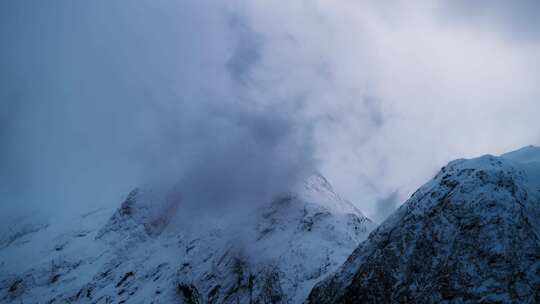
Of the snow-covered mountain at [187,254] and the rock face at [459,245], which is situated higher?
the snow-covered mountain at [187,254]

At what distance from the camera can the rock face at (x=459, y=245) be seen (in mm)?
12391

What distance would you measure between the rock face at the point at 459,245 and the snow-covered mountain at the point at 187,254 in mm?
5590

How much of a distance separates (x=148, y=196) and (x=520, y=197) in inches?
1618

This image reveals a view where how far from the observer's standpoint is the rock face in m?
12.4

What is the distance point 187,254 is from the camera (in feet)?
103

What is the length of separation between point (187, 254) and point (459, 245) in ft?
78.1

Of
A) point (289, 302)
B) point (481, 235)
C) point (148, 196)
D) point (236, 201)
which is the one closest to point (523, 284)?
point (481, 235)

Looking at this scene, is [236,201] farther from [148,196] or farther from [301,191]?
[148,196]

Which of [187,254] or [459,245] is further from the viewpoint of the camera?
[187,254]

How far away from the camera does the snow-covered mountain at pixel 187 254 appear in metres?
Answer: 23.0

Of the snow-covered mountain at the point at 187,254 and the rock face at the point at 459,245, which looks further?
the snow-covered mountain at the point at 187,254

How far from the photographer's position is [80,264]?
1590 inches

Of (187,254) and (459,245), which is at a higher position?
(187,254)

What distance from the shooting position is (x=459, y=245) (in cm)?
1377
